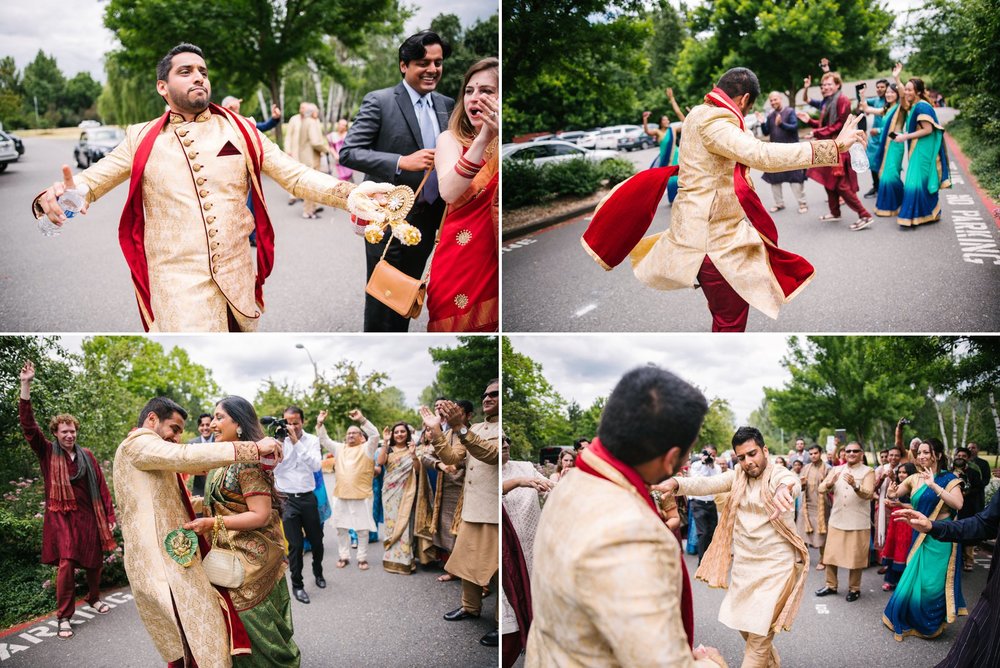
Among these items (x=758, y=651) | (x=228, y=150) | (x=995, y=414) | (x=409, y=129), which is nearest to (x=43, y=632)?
(x=228, y=150)

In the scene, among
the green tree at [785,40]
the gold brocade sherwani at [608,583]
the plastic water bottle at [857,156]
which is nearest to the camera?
the gold brocade sherwani at [608,583]

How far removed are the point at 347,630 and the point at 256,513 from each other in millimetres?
1247

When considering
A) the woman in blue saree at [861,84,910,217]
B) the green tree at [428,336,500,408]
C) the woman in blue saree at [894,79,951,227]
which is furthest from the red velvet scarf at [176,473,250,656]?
the woman in blue saree at [894,79,951,227]

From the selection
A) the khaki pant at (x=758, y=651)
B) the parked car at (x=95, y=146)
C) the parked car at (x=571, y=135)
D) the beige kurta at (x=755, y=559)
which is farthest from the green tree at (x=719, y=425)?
the parked car at (x=95, y=146)

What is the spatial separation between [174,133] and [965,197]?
4.29 meters

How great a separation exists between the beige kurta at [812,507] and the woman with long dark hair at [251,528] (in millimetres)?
2863

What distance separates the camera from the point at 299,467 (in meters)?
4.98

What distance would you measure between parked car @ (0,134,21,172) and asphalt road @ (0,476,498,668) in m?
2.54

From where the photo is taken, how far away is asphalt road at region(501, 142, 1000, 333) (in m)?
4.93

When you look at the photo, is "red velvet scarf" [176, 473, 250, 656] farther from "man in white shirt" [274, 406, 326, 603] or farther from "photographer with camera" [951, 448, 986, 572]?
"photographer with camera" [951, 448, 986, 572]

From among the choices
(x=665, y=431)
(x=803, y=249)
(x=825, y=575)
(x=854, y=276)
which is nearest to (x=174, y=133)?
(x=665, y=431)

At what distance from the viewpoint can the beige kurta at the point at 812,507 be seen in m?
5.02

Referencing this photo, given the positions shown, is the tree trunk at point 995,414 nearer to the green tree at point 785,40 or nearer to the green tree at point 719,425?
the green tree at point 719,425

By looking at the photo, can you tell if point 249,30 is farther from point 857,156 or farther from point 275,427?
point 857,156
